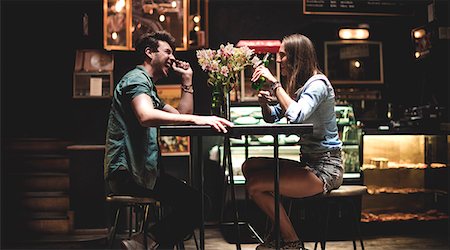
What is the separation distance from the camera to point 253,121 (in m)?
5.12

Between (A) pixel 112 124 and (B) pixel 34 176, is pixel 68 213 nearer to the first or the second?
(B) pixel 34 176

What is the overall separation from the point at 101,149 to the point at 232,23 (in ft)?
7.13

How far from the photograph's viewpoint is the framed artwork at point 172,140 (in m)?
6.04

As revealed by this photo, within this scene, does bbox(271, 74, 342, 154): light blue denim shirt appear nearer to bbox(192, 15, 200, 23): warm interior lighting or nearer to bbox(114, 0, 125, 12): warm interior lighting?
bbox(192, 15, 200, 23): warm interior lighting

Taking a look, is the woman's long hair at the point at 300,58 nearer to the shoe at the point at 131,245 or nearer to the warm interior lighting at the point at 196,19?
the shoe at the point at 131,245

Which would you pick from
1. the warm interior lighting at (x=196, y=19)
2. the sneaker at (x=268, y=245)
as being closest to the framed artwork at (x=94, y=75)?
the warm interior lighting at (x=196, y=19)

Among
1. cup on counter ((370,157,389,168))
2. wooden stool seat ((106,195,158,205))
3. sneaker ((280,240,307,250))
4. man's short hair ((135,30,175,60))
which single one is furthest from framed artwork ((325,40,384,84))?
wooden stool seat ((106,195,158,205))

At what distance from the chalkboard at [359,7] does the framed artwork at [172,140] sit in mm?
1749

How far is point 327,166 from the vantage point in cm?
319

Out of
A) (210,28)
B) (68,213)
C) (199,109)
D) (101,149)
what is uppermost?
(210,28)

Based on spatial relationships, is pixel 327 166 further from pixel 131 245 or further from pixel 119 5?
pixel 119 5

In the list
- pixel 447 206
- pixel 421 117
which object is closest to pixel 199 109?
pixel 421 117

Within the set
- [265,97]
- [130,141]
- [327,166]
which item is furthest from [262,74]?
[130,141]

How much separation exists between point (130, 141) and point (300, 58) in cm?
120
